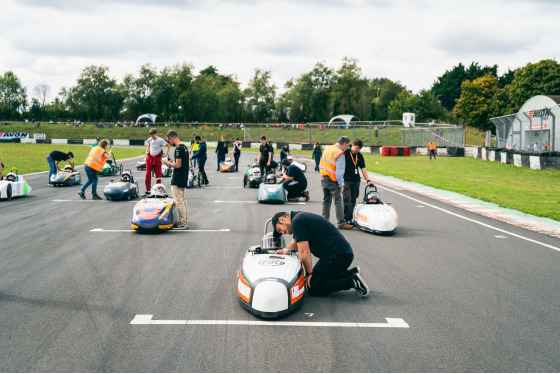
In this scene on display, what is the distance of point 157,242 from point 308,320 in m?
4.51

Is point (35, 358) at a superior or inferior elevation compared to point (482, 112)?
inferior

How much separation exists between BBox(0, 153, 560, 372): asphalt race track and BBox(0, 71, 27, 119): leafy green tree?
113 m

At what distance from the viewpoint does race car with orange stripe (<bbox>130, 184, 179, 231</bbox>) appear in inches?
374

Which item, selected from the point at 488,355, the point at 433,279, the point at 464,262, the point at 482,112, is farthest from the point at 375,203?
the point at 482,112

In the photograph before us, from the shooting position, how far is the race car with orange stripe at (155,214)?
31.1 ft

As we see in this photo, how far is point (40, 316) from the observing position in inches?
200

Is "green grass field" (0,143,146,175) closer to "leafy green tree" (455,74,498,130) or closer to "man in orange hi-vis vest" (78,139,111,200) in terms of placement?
"man in orange hi-vis vest" (78,139,111,200)

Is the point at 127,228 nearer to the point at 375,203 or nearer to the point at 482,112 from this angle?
the point at 375,203

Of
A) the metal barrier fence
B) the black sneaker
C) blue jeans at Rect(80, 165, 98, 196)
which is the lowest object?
the black sneaker

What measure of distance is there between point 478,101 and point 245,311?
247ft

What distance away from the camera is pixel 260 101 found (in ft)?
316

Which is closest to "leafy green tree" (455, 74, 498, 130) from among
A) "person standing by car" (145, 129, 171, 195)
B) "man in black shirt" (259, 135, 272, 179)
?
"man in black shirt" (259, 135, 272, 179)

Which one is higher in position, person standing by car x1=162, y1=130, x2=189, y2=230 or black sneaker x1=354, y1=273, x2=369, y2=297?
person standing by car x1=162, y1=130, x2=189, y2=230

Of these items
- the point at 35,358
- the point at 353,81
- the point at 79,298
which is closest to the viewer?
the point at 35,358
